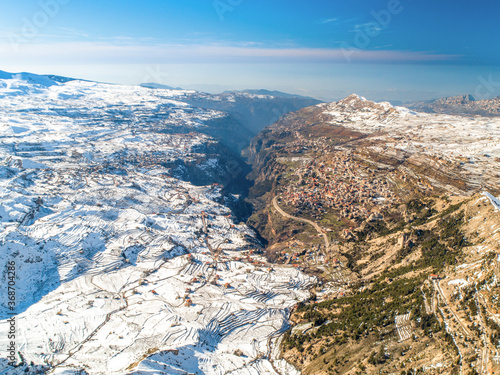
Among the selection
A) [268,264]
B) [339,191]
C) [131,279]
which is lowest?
[131,279]

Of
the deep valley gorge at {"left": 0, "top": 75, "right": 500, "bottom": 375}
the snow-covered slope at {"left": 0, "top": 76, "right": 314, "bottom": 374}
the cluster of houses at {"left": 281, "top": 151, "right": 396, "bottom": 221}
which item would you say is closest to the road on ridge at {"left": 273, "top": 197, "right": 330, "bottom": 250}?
the deep valley gorge at {"left": 0, "top": 75, "right": 500, "bottom": 375}

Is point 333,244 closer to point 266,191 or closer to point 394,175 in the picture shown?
point 394,175

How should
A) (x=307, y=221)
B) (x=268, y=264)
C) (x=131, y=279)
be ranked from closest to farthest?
(x=131, y=279)
(x=268, y=264)
(x=307, y=221)

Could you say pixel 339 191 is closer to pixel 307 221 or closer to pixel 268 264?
pixel 307 221

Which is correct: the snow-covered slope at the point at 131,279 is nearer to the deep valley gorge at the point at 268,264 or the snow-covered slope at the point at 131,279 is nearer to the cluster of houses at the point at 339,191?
the deep valley gorge at the point at 268,264

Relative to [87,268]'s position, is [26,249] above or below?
above

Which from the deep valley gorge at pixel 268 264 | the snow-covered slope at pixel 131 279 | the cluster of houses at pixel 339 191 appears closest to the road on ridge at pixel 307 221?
the deep valley gorge at pixel 268 264

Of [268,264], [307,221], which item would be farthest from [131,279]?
[307,221]

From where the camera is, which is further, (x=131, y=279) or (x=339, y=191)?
(x=339, y=191)

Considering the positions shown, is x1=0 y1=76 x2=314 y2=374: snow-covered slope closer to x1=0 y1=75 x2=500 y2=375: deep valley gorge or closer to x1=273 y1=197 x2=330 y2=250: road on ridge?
x1=0 y1=75 x2=500 y2=375: deep valley gorge

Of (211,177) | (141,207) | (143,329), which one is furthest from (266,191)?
(143,329)
